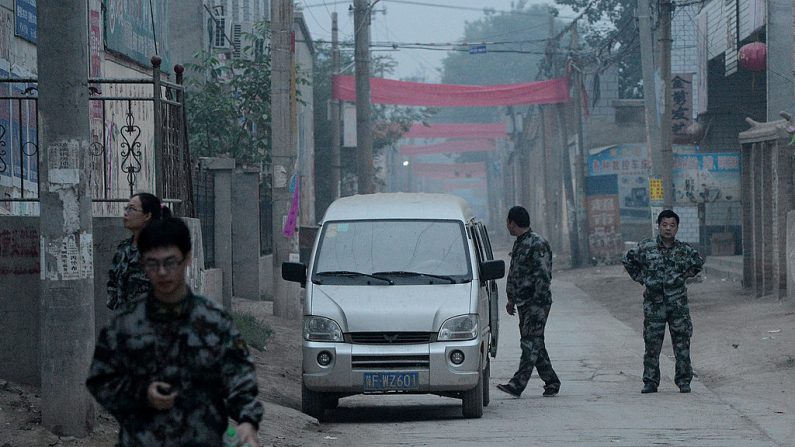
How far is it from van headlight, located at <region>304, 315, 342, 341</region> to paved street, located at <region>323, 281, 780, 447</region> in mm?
799

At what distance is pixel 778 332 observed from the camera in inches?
683

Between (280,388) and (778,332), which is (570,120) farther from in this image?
(280,388)

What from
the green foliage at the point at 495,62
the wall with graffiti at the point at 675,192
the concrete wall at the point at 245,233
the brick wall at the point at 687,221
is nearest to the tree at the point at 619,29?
the wall with graffiti at the point at 675,192

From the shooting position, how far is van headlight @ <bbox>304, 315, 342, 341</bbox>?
35.7 feet

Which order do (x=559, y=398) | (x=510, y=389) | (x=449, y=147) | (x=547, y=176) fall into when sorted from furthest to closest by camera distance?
(x=449, y=147)
(x=547, y=176)
(x=510, y=389)
(x=559, y=398)

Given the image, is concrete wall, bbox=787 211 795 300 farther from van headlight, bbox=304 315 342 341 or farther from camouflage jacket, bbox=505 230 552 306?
van headlight, bbox=304 315 342 341

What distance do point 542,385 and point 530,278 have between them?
6.96ft

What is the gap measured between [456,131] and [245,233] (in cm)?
5123

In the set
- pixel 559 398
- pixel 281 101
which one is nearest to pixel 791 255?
pixel 281 101

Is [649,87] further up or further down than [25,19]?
further up

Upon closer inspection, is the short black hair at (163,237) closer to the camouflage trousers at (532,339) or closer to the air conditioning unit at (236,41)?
the camouflage trousers at (532,339)

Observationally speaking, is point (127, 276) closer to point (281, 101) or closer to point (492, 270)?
point (492, 270)

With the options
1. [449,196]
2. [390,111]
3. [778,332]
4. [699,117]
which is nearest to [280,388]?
[449,196]

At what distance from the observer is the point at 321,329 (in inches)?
431
